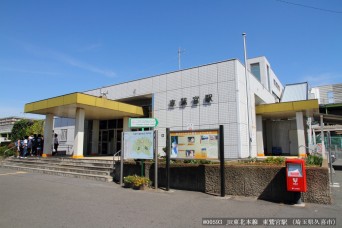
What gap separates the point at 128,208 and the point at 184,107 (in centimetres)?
1167

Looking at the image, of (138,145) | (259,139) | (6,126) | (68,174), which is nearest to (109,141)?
(68,174)

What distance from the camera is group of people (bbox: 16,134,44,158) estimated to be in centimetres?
1924

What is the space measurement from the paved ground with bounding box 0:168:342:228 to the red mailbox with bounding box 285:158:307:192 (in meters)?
0.51

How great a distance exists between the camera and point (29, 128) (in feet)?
110

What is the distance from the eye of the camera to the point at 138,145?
10.1 meters

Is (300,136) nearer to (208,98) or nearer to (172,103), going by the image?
(208,98)

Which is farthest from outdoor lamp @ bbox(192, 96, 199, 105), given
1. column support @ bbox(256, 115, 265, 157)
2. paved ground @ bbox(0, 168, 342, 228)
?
paved ground @ bbox(0, 168, 342, 228)

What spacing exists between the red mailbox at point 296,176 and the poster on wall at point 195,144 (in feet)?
7.33

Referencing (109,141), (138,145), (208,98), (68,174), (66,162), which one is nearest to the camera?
(138,145)

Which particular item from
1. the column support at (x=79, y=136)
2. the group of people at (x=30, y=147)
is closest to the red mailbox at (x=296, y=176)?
the column support at (x=79, y=136)

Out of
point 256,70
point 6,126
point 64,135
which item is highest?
point 256,70

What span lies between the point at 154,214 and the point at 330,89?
56.1 metres

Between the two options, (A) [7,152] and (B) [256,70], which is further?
(B) [256,70]

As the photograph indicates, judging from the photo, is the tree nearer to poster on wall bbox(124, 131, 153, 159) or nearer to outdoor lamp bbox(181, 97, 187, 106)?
outdoor lamp bbox(181, 97, 187, 106)
